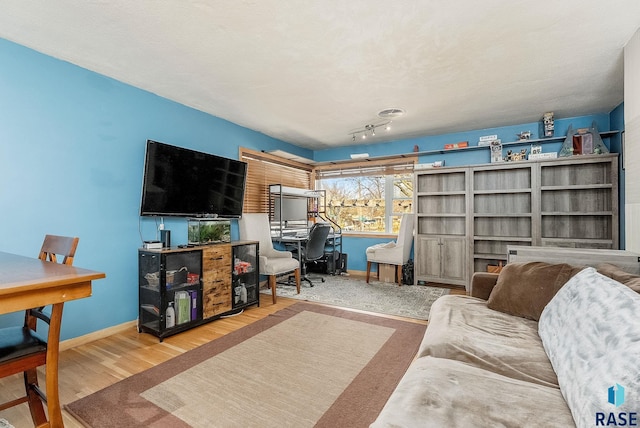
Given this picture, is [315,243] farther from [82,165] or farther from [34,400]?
[34,400]

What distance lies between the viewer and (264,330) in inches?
109

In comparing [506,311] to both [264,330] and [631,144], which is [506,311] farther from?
[264,330]

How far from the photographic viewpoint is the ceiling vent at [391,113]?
3525 mm

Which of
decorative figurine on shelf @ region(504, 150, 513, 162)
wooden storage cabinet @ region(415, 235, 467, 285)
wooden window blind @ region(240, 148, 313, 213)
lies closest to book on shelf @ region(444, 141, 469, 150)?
decorative figurine on shelf @ region(504, 150, 513, 162)

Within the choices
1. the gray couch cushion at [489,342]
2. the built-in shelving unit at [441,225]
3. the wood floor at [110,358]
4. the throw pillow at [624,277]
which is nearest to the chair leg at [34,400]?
the wood floor at [110,358]

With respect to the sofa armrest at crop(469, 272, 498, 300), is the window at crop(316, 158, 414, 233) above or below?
above

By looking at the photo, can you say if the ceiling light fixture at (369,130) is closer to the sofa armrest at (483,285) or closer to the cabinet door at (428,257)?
the cabinet door at (428,257)

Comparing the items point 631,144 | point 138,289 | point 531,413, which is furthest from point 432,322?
point 138,289

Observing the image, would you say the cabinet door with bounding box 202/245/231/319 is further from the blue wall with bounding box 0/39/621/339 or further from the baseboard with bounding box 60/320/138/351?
the baseboard with bounding box 60/320/138/351

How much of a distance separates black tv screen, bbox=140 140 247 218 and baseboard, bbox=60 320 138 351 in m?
1.10

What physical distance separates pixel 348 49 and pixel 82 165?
2.47 m

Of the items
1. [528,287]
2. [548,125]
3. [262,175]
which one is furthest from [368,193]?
[528,287]

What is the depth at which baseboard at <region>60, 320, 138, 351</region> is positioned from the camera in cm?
242

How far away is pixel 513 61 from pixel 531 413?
8.41 ft
